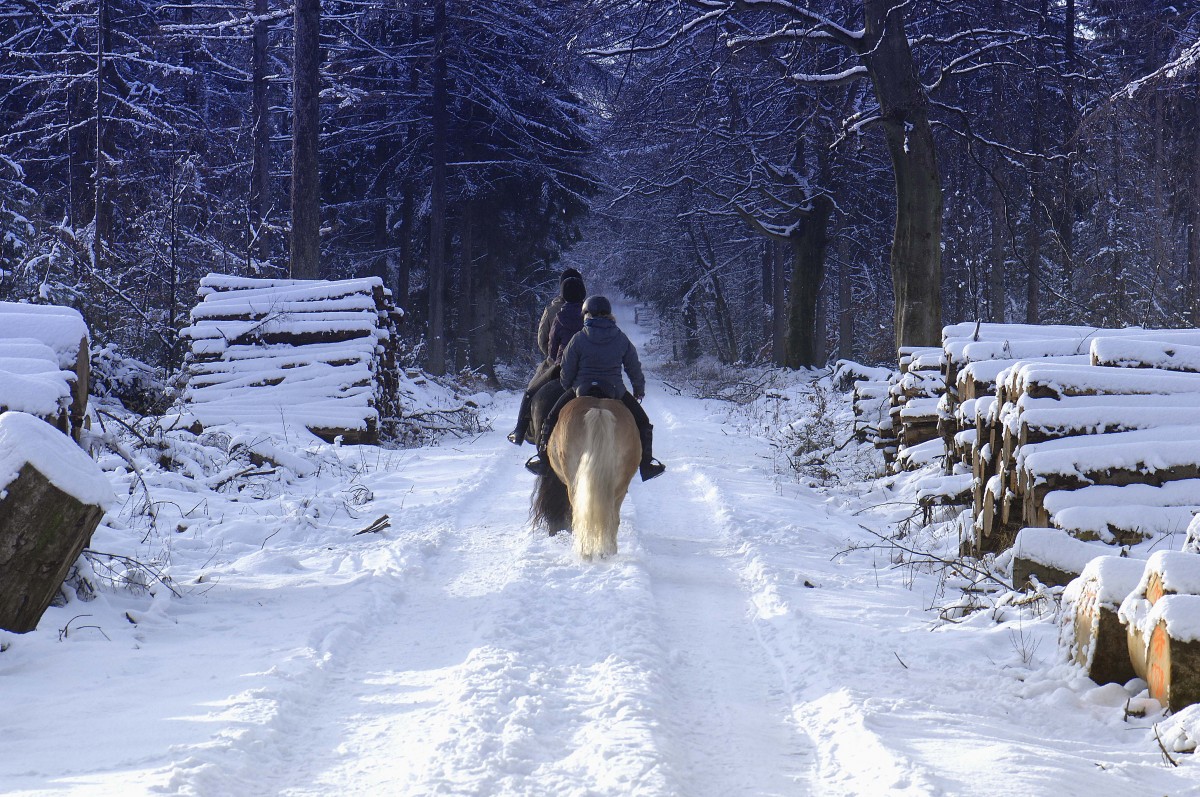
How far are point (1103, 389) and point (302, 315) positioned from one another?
37.5ft

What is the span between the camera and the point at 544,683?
4465 mm

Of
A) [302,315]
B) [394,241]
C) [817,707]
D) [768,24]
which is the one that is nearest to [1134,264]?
[768,24]

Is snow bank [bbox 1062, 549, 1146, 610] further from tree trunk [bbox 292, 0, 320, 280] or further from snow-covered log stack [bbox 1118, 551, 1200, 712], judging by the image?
tree trunk [bbox 292, 0, 320, 280]

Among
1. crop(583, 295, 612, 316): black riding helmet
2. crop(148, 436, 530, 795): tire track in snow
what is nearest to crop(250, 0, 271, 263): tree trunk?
crop(583, 295, 612, 316): black riding helmet

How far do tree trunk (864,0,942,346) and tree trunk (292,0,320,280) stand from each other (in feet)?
30.8

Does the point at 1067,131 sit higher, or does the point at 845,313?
the point at 1067,131

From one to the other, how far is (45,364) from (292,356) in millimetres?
8622

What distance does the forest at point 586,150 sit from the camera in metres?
13.4

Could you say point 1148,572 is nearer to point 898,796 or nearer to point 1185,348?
point 898,796

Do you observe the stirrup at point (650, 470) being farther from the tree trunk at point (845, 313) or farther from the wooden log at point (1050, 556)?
the tree trunk at point (845, 313)

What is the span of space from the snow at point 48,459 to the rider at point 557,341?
4275 mm

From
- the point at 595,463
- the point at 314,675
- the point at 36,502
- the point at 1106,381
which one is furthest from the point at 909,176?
the point at 36,502

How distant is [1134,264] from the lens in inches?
1067

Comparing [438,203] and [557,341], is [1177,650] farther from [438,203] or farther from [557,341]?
[438,203]
